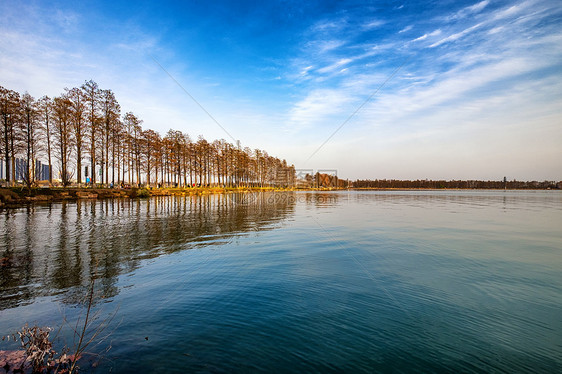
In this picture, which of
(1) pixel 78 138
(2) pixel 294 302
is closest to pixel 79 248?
(2) pixel 294 302

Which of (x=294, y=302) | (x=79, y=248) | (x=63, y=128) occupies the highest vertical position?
(x=63, y=128)

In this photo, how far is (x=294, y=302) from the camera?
7.71 m

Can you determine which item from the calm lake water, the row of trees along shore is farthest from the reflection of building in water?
the row of trees along shore

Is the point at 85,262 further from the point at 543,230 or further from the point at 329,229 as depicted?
the point at 543,230

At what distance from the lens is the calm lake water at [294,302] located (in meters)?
5.29

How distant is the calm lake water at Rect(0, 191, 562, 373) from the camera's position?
5.29m

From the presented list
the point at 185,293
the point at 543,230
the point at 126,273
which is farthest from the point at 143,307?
the point at 543,230

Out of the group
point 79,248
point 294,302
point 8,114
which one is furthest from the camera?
point 8,114

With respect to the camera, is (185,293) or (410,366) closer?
(410,366)

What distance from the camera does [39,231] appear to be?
54.3 ft

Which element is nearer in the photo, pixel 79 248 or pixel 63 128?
pixel 79 248

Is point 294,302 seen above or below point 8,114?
below

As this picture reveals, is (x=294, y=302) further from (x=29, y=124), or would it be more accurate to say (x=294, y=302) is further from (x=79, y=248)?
(x=29, y=124)

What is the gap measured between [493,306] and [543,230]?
64.9ft
